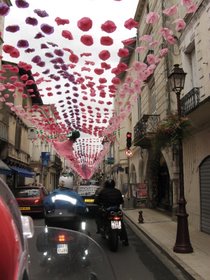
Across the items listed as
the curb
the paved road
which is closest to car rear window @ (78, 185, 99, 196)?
the curb

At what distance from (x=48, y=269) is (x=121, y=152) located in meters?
37.6

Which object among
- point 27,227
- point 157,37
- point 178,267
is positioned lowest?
point 178,267

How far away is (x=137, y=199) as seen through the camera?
2152cm

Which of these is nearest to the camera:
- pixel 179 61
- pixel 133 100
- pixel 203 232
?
pixel 203 232

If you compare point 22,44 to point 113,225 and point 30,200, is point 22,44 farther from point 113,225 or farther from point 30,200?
point 30,200

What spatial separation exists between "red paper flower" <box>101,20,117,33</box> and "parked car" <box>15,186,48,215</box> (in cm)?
1037

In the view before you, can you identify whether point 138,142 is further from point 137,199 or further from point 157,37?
point 157,37

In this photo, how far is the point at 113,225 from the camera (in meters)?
9.20

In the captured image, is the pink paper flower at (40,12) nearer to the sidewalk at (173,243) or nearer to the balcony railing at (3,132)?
the sidewalk at (173,243)

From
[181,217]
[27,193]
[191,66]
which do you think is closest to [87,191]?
[27,193]

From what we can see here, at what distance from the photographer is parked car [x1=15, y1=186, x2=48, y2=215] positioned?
652 inches

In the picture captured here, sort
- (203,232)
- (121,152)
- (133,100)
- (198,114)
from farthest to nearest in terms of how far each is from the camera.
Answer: (121,152) < (133,100) < (203,232) < (198,114)

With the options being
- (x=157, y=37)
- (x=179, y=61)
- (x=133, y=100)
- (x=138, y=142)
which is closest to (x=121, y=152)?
(x=133, y=100)

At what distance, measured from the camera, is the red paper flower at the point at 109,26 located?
25.4 ft
